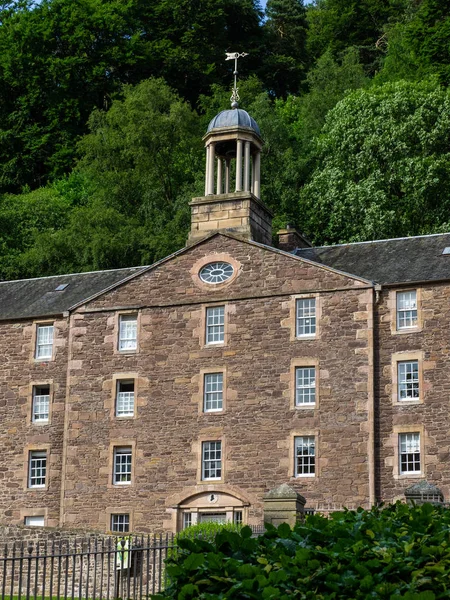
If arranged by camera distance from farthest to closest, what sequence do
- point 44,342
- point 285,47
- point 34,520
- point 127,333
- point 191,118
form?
point 285,47
point 191,118
point 44,342
point 127,333
point 34,520

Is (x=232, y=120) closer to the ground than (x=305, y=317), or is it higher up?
higher up

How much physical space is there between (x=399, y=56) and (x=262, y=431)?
3877cm

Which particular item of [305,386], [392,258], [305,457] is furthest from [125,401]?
[392,258]

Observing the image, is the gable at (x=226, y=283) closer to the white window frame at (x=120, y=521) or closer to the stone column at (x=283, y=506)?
the white window frame at (x=120, y=521)

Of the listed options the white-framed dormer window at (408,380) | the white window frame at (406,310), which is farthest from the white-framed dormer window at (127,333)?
the white-framed dormer window at (408,380)

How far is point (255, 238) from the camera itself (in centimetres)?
4403

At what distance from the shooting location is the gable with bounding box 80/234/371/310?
131 ft

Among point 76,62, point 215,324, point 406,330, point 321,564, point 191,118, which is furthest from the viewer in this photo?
point 76,62

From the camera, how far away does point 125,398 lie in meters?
41.7

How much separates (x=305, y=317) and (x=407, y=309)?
3450 mm

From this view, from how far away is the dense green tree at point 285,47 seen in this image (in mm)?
86375

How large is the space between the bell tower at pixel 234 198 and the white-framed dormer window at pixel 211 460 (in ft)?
25.2

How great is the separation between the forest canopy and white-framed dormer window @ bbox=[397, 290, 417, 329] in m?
16.4

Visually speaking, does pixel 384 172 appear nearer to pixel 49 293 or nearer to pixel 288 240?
pixel 288 240
